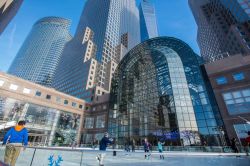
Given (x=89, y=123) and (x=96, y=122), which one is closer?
(x=96, y=122)

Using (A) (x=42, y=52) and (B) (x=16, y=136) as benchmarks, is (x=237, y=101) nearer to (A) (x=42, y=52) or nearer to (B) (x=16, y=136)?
(B) (x=16, y=136)

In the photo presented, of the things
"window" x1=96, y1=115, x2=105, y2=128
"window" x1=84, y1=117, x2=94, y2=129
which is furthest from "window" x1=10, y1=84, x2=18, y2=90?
"window" x1=96, y1=115, x2=105, y2=128

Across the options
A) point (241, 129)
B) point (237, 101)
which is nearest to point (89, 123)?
point (241, 129)

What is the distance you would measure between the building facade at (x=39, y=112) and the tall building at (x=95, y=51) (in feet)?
60.8

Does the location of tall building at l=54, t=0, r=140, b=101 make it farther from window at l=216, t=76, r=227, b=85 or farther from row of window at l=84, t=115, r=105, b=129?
window at l=216, t=76, r=227, b=85

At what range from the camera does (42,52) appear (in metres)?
133

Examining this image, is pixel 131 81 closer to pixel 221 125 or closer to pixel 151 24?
pixel 221 125

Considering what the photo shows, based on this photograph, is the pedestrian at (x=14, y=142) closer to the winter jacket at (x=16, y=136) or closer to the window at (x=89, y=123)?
the winter jacket at (x=16, y=136)

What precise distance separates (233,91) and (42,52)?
152240 mm

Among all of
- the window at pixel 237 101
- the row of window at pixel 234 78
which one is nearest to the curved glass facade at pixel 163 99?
the window at pixel 237 101

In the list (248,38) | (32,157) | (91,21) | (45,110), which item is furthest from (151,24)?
(32,157)

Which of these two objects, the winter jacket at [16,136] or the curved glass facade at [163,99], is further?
the curved glass facade at [163,99]

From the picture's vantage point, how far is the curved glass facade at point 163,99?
24.7 m

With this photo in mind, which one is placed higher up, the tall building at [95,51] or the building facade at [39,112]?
the tall building at [95,51]
